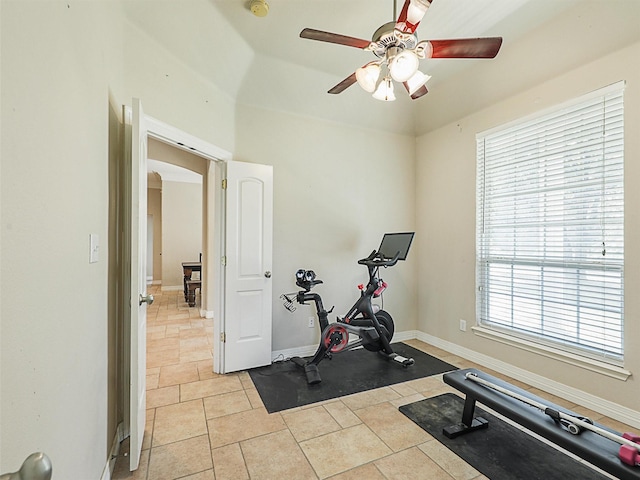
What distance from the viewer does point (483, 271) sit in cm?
366

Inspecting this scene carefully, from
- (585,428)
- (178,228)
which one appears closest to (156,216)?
(178,228)

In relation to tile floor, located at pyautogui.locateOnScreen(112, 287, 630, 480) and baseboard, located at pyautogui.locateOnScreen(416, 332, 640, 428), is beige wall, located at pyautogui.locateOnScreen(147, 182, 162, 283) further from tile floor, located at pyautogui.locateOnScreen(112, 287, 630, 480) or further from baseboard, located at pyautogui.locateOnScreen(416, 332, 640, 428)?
baseboard, located at pyautogui.locateOnScreen(416, 332, 640, 428)

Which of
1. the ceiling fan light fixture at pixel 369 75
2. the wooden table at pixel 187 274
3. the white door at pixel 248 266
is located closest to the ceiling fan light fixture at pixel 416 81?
the ceiling fan light fixture at pixel 369 75

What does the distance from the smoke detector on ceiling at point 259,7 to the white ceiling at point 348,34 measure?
0.17ft

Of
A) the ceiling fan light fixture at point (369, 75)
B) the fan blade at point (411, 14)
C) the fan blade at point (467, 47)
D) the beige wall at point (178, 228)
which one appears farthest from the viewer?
the beige wall at point (178, 228)

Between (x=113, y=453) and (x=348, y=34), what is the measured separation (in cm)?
357

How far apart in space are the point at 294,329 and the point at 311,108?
260cm

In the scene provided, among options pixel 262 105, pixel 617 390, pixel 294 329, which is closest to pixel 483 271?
pixel 617 390

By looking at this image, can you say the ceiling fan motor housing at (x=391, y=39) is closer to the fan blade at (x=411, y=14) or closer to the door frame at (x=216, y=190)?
the fan blade at (x=411, y=14)

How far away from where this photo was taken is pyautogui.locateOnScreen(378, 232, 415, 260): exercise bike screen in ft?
11.2

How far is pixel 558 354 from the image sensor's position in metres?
2.88

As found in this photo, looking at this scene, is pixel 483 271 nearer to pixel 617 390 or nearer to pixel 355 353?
pixel 617 390

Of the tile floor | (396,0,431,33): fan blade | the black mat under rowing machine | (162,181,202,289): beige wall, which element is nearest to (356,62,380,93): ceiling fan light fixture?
(396,0,431,33): fan blade

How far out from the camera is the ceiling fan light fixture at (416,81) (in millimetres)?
2219
